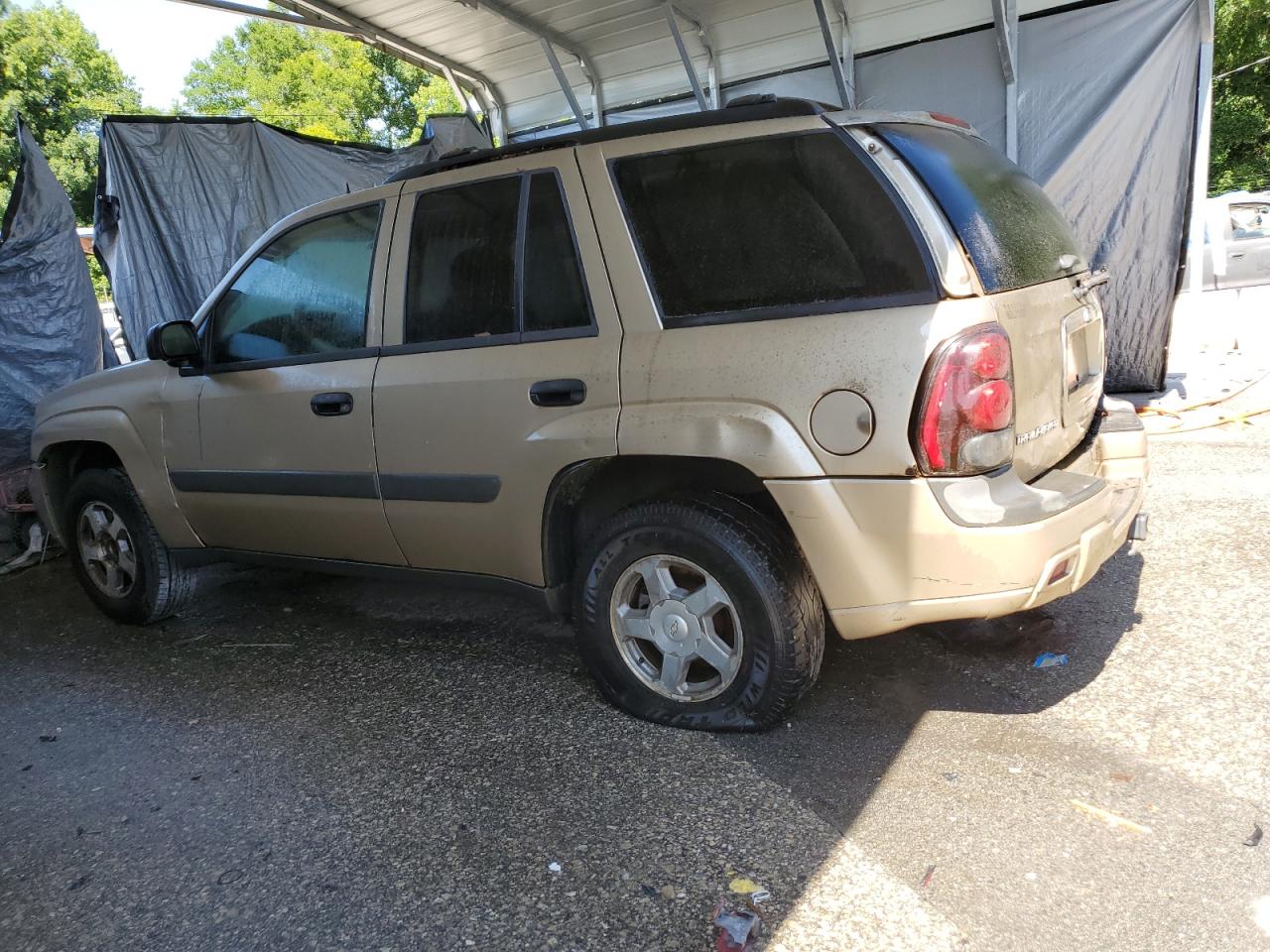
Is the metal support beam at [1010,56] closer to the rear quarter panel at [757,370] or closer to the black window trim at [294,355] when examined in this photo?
the rear quarter panel at [757,370]

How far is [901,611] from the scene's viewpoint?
2.62m

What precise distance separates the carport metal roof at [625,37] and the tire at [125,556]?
3985mm

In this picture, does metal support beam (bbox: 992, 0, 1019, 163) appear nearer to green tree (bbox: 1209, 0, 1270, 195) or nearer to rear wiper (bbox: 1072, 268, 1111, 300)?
rear wiper (bbox: 1072, 268, 1111, 300)

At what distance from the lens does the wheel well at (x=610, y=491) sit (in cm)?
290

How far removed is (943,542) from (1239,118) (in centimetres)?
2986

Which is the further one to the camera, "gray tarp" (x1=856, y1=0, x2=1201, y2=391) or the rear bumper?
"gray tarp" (x1=856, y1=0, x2=1201, y2=391)

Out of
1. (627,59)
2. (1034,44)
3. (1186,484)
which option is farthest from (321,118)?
(1186,484)

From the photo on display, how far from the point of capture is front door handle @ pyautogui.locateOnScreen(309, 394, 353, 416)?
351 centimetres

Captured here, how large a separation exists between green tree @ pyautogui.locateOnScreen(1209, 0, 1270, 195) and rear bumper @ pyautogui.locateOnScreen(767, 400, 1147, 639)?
27186mm

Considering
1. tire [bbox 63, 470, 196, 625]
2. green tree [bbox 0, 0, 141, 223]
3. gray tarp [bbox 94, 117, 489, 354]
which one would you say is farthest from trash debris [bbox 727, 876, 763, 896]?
green tree [bbox 0, 0, 141, 223]

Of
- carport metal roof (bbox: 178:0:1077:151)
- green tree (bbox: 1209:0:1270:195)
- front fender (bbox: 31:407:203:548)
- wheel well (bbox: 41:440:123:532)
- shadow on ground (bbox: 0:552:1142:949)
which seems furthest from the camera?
green tree (bbox: 1209:0:1270:195)

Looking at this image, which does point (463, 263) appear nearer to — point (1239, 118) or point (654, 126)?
point (654, 126)

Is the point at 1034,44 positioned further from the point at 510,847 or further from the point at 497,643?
the point at 510,847

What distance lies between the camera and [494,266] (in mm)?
3246
